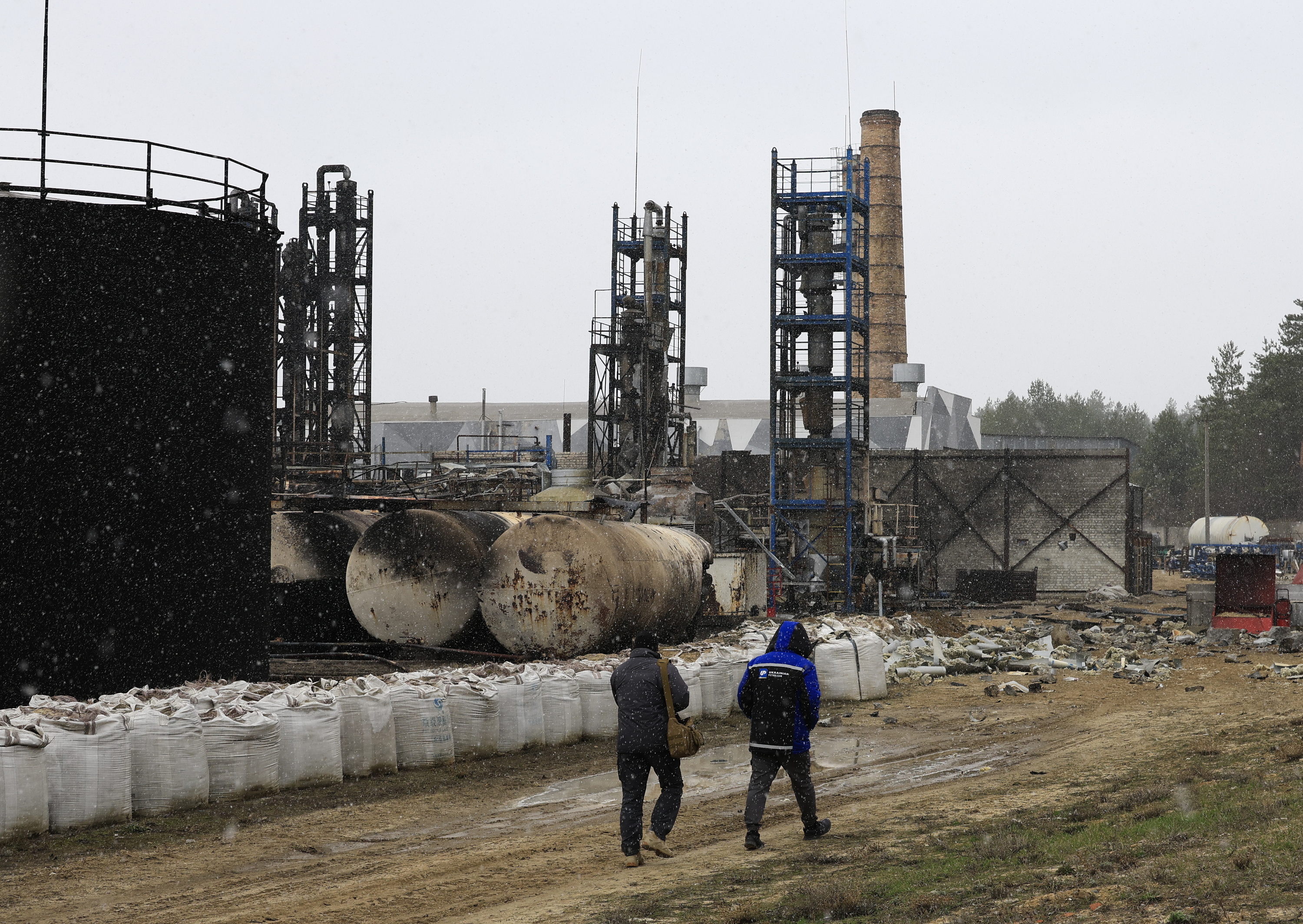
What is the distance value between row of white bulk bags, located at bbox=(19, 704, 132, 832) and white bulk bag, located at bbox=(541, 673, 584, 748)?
464 centimetres

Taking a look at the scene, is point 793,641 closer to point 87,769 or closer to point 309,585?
point 87,769

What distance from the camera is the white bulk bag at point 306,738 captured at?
452 inches

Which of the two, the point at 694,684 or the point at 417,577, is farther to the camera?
the point at 417,577

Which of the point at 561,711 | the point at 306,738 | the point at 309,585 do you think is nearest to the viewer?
the point at 306,738

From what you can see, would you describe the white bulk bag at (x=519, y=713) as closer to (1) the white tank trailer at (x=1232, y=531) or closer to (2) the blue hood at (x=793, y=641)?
(2) the blue hood at (x=793, y=641)

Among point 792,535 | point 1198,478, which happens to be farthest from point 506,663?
point 1198,478

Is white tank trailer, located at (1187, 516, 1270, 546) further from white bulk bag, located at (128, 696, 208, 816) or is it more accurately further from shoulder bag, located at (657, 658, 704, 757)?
white bulk bag, located at (128, 696, 208, 816)

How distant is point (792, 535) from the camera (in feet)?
117

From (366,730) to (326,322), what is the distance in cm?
2788

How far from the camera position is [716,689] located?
16.2 metres

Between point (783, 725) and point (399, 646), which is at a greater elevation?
point (783, 725)

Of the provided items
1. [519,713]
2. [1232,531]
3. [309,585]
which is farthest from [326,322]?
[1232,531]

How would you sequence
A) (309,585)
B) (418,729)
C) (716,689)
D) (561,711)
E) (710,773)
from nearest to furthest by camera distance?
1. (418,729)
2. (710,773)
3. (561,711)
4. (716,689)
5. (309,585)

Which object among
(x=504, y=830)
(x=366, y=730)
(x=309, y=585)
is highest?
(x=309, y=585)
